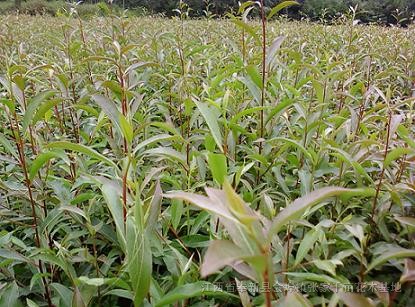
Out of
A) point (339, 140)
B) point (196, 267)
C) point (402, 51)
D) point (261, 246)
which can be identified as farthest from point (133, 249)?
point (402, 51)

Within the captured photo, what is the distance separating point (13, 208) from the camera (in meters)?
1.38

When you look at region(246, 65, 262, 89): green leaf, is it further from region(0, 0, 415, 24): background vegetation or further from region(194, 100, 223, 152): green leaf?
region(0, 0, 415, 24): background vegetation

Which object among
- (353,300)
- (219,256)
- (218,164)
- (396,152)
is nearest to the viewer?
(219,256)

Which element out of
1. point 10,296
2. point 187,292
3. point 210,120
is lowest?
point 10,296

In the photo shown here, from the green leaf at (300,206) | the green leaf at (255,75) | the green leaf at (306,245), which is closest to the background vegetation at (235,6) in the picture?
the green leaf at (255,75)

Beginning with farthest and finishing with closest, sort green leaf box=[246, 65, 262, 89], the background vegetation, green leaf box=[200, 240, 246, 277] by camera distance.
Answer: the background vegetation
green leaf box=[246, 65, 262, 89]
green leaf box=[200, 240, 246, 277]

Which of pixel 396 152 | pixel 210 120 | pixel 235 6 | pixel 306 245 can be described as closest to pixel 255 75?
pixel 210 120

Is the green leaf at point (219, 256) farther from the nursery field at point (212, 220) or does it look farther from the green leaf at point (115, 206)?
the green leaf at point (115, 206)

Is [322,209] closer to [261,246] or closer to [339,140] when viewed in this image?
[339,140]

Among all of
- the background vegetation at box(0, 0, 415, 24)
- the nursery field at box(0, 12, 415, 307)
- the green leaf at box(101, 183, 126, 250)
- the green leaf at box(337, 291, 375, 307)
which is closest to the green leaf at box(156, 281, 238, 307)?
the nursery field at box(0, 12, 415, 307)

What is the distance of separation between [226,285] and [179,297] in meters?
0.20

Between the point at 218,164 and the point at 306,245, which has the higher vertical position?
the point at 218,164

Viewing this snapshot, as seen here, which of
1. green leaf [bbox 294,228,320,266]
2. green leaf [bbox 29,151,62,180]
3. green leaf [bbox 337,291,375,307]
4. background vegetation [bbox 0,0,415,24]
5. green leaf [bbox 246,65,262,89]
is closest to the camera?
green leaf [bbox 337,291,375,307]

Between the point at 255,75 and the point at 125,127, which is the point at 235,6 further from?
the point at 125,127
